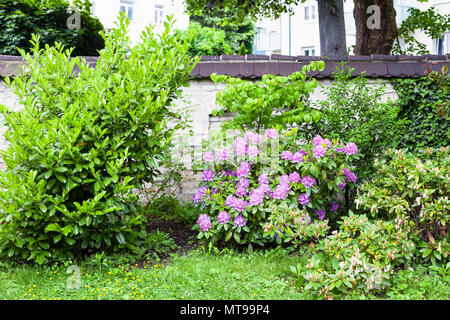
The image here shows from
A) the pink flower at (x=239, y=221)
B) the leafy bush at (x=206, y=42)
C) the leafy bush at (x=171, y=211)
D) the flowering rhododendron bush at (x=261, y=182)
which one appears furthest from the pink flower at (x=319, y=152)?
the leafy bush at (x=206, y=42)

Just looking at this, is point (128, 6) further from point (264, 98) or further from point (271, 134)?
point (271, 134)

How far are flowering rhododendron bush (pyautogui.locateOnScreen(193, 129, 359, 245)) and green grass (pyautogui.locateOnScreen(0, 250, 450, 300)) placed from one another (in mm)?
397

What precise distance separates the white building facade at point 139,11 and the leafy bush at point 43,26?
1058cm

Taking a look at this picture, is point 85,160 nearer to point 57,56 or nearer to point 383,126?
point 57,56

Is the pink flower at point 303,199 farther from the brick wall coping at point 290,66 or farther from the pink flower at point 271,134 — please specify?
→ the brick wall coping at point 290,66

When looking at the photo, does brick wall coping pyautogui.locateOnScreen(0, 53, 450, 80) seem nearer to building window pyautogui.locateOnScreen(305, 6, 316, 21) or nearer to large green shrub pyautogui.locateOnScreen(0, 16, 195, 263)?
large green shrub pyautogui.locateOnScreen(0, 16, 195, 263)

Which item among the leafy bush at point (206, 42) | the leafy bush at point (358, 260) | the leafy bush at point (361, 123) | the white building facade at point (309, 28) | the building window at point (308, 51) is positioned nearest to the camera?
the leafy bush at point (358, 260)

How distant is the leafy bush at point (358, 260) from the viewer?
328 centimetres

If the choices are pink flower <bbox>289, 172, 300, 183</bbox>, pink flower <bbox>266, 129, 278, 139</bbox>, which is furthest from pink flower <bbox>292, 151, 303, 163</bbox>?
pink flower <bbox>266, 129, 278, 139</bbox>

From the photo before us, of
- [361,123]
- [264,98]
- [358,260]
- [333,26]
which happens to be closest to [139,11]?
[333,26]

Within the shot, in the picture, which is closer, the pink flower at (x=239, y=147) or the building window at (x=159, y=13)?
the pink flower at (x=239, y=147)

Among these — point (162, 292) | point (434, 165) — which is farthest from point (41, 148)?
point (434, 165)

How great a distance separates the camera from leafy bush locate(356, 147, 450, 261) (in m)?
3.76

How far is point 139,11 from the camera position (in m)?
22.7
